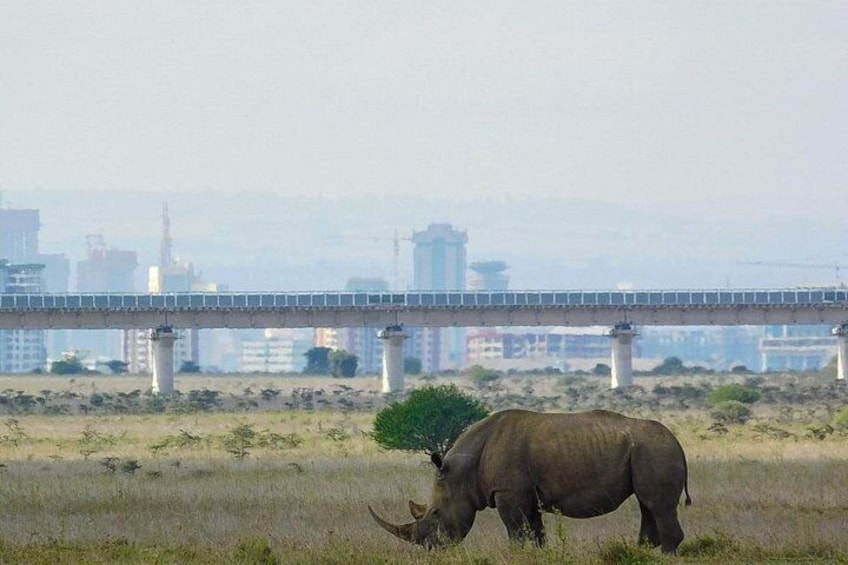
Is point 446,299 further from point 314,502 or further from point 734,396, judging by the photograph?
point 314,502

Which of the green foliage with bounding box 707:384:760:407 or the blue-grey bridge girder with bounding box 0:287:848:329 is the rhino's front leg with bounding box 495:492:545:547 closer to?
the green foliage with bounding box 707:384:760:407

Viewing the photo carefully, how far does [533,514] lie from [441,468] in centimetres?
139

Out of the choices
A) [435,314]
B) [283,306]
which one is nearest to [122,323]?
[283,306]

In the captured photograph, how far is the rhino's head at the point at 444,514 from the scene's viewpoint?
26.1 m

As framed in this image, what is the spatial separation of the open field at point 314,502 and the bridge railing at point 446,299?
61.7 m

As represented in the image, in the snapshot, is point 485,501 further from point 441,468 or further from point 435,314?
point 435,314

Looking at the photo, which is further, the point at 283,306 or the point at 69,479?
the point at 283,306

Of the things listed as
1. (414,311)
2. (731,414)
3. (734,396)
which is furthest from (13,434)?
(414,311)

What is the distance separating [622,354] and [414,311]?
1433cm

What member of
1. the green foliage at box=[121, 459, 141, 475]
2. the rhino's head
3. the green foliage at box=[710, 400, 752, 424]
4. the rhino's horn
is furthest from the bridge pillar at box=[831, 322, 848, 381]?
the rhino's horn

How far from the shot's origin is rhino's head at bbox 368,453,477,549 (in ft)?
85.6

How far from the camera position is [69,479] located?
43.2 m

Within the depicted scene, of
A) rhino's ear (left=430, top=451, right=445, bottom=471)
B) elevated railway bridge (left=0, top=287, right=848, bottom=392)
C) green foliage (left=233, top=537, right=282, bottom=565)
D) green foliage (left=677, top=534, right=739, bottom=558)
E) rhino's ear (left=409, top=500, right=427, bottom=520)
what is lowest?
green foliage (left=677, top=534, right=739, bottom=558)

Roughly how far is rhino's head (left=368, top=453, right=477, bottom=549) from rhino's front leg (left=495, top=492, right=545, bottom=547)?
447 mm
